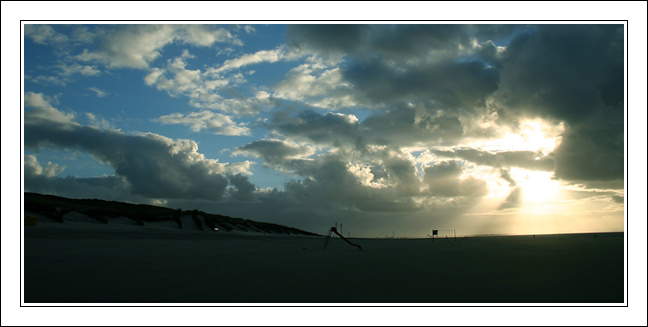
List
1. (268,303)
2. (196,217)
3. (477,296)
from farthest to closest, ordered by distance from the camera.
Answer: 1. (196,217)
2. (477,296)
3. (268,303)

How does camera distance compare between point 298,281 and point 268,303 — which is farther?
point 298,281

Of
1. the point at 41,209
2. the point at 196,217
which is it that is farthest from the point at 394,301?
the point at 196,217

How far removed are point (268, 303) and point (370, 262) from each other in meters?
8.02

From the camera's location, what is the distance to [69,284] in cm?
1013

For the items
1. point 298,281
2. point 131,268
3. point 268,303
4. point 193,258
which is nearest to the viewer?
point 268,303

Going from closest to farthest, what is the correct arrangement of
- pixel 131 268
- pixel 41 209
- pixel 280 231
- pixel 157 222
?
pixel 131 268
pixel 41 209
pixel 157 222
pixel 280 231

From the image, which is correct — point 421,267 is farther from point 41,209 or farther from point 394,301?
point 41,209

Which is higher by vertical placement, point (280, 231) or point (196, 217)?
point (196, 217)

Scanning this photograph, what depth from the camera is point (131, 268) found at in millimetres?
12688

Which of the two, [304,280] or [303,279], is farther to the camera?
[303,279]

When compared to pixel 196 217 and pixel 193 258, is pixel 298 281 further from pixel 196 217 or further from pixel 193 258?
pixel 196 217

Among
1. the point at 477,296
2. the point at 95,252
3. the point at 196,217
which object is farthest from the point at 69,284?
the point at 196,217

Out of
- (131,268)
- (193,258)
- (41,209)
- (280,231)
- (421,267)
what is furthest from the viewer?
(280,231)

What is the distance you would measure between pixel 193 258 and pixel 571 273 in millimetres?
14018
